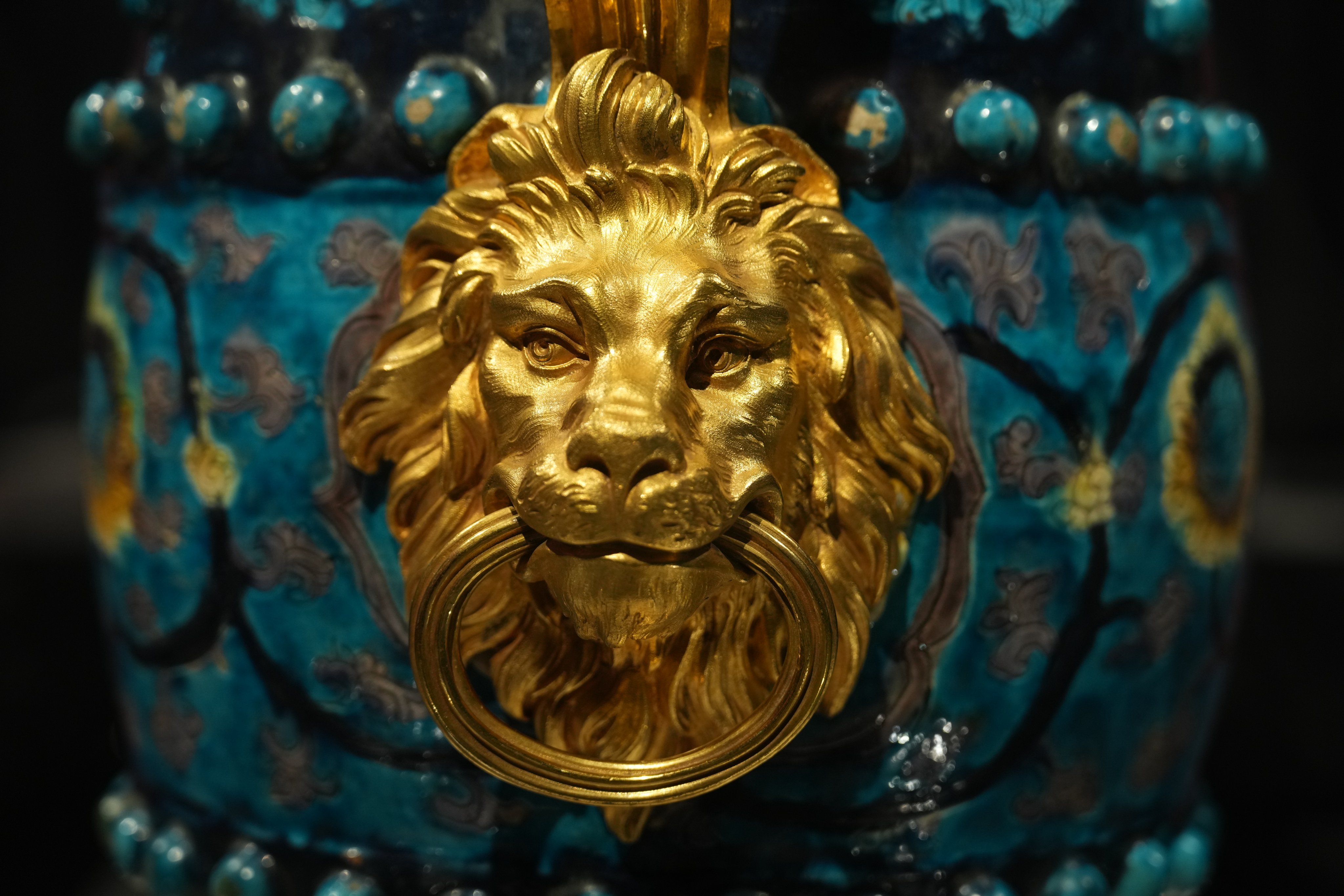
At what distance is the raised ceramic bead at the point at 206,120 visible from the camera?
705mm

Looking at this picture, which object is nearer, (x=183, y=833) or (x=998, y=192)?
(x=998, y=192)

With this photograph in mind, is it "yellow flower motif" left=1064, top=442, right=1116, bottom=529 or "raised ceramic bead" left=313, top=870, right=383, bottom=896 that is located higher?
"yellow flower motif" left=1064, top=442, right=1116, bottom=529

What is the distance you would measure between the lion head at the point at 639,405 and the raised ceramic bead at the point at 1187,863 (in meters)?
0.28

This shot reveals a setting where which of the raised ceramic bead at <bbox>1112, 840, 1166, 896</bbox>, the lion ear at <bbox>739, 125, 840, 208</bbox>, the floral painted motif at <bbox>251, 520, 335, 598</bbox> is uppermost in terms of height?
the lion ear at <bbox>739, 125, 840, 208</bbox>

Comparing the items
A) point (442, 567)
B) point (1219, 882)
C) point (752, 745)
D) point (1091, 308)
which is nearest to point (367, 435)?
point (442, 567)

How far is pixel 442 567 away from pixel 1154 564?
0.38 meters

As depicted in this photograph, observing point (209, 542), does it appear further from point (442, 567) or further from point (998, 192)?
point (998, 192)

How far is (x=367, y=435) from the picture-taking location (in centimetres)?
65

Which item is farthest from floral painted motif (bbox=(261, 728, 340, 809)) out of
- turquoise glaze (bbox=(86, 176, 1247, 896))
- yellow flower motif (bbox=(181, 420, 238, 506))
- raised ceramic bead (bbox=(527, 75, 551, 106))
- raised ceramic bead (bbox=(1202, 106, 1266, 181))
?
raised ceramic bead (bbox=(1202, 106, 1266, 181))

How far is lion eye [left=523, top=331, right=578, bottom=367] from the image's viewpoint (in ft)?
1.90

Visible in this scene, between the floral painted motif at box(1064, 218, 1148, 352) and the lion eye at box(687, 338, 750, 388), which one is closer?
the lion eye at box(687, 338, 750, 388)

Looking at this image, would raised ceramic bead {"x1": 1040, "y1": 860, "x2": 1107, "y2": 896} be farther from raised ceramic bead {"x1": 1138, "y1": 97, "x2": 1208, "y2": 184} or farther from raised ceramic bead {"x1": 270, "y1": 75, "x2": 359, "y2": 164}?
raised ceramic bead {"x1": 270, "y1": 75, "x2": 359, "y2": 164}

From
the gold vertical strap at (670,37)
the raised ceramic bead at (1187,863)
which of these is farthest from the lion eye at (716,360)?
the raised ceramic bead at (1187,863)

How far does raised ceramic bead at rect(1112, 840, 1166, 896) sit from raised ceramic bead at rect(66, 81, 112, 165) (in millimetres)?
676
